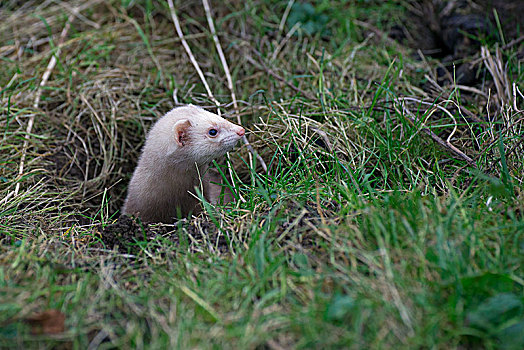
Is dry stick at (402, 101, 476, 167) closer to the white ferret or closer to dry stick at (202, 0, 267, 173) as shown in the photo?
dry stick at (202, 0, 267, 173)

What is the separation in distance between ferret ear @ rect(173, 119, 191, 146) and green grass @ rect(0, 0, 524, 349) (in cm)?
41

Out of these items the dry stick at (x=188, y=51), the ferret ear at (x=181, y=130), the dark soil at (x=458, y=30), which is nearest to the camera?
the ferret ear at (x=181, y=130)

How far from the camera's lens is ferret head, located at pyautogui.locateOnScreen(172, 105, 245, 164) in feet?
11.5

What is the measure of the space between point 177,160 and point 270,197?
0.88m

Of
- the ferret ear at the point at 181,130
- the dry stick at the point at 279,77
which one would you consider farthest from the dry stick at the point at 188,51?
the ferret ear at the point at 181,130

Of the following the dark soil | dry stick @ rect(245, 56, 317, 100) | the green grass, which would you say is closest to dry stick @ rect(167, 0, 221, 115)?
the green grass

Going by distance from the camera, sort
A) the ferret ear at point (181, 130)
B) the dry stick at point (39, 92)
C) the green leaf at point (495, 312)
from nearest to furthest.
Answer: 1. the green leaf at point (495, 312)
2. the ferret ear at point (181, 130)
3. the dry stick at point (39, 92)

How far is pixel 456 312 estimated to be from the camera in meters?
1.92

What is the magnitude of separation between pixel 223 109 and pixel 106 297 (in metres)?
2.33

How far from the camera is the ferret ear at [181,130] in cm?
347

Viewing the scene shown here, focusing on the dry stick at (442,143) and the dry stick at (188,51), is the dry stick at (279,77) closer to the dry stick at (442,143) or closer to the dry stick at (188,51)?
the dry stick at (188,51)

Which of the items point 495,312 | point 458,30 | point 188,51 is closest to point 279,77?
point 188,51

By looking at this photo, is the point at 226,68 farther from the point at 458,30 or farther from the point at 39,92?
the point at 458,30

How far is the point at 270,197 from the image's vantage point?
309 centimetres
